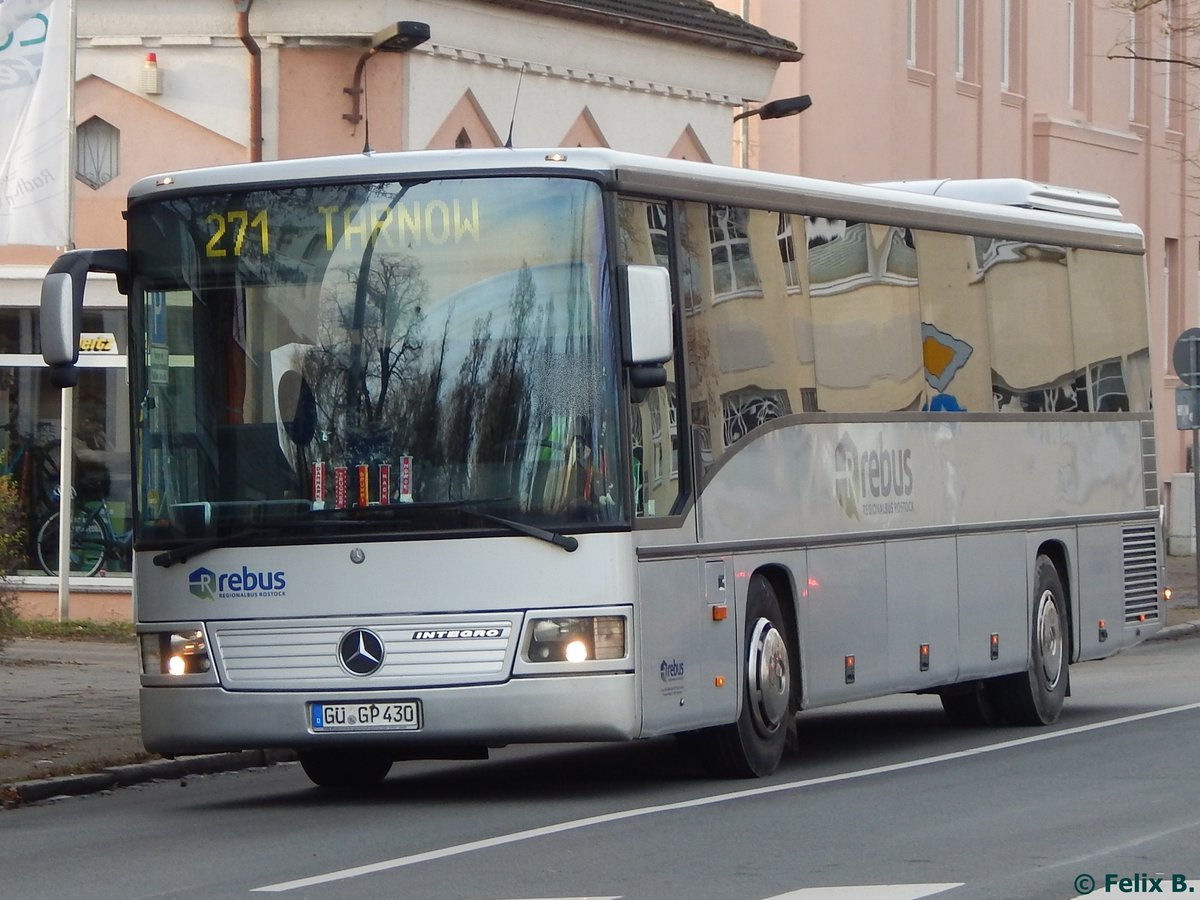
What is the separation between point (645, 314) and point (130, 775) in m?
4.44

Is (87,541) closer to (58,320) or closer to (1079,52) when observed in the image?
(58,320)

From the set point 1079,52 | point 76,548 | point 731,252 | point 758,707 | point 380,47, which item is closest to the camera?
point 758,707

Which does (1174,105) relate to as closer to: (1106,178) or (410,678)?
(1106,178)

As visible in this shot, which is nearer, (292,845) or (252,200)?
(292,845)

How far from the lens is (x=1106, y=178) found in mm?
43469

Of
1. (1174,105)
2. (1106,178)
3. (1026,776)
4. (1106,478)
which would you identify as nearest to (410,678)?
(1026,776)

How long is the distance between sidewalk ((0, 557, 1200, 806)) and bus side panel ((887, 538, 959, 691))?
152 inches

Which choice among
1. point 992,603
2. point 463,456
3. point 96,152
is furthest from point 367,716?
point 96,152

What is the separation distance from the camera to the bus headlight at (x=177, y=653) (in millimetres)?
12297

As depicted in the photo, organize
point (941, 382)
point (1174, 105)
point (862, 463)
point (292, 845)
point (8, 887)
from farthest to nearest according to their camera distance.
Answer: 1. point (1174, 105)
2. point (941, 382)
3. point (862, 463)
4. point (292, 845)
5. point (8, 887)

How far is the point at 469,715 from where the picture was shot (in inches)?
464

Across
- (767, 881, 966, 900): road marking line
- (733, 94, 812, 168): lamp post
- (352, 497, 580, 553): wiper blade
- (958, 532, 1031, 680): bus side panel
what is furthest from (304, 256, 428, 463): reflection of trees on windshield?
(733, 94, 812, 168): lamp post

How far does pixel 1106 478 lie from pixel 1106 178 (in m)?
26.2

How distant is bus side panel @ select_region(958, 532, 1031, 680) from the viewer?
15.8 meters
